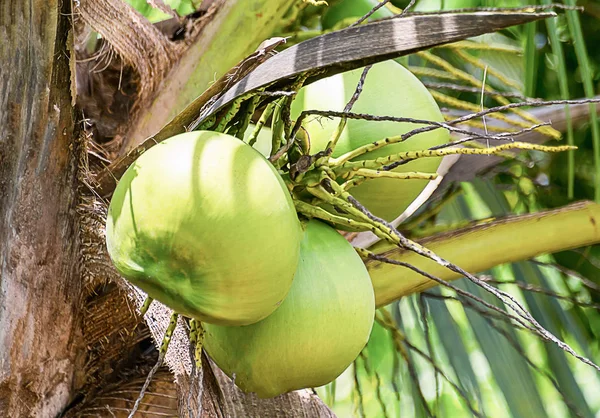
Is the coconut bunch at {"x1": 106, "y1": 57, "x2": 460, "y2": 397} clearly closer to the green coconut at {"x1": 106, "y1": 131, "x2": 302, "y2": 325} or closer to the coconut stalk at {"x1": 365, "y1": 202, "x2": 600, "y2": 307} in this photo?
the green coconut at {"x1": 106, "y1": 131, "x2": 302, "y2": 325}

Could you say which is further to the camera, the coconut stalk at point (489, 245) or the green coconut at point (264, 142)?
the coconut stalk at point (489, 245)

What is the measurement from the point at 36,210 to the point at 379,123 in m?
0.46

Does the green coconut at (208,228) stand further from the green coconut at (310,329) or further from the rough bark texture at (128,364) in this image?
the rough bark texture at (128,364)

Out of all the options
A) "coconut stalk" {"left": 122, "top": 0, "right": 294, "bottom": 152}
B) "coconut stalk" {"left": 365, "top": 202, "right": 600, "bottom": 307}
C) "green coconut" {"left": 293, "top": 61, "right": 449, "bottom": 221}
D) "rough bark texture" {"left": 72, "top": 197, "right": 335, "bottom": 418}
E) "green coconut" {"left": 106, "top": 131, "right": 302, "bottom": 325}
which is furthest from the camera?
"coconut stalk" {"left": 365, "top": 202, "right": 600, "bottom": 307}

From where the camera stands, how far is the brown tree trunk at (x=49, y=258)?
0.84 metres

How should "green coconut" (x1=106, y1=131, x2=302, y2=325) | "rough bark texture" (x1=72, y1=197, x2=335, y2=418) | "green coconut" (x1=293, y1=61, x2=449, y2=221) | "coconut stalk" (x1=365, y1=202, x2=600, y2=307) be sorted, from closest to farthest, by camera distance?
"green coconut" (x1=106, y1=131, x2=302, y2=325) < "green coconut" (x1=293, y1=61, x2=449, y2=221) < "rough bark texture" (x1=72, y1=197, x2=335, y2=418) < "coconut stalk" (x1=365, y1=202, x2=600, y2=307)

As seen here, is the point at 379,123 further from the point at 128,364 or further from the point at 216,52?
the point at 128,364

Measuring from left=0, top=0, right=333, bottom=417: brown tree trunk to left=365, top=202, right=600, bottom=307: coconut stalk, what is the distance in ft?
0.94

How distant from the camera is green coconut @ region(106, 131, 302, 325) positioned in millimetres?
593

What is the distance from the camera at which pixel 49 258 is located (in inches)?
37.9

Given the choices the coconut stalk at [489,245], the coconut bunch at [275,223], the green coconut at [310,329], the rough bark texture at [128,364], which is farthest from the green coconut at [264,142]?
the coconut stalk at [489,245]

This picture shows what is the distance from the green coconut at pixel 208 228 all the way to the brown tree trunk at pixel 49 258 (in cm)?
29

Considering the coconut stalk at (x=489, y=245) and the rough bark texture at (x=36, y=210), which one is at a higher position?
the rough bark texture at (x=36, y=210)

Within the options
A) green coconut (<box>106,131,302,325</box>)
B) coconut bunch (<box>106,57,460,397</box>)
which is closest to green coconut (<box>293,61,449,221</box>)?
coconut bunch (<box>106,57,460,397</box>)
